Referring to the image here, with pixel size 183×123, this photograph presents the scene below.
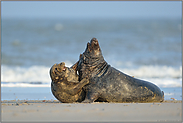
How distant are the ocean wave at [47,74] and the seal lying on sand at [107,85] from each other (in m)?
4.88

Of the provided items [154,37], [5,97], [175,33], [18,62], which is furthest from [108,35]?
[5,97]

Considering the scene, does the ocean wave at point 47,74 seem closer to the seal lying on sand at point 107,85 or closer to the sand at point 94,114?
the seal lying on sand at point 107,85

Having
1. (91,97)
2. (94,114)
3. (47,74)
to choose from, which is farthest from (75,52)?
(94,114)

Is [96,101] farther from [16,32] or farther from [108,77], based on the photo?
[16,32]

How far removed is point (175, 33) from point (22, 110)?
77.1 feet

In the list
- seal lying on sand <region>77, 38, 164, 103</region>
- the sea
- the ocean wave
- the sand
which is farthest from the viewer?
the ocean wave

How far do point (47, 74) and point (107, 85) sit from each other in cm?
734

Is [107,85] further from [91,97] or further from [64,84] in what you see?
[64,84]

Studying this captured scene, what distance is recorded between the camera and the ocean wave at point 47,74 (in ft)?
40.8

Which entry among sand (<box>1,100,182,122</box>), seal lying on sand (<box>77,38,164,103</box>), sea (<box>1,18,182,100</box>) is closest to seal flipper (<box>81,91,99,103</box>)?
seal lying on sand (<box>77,38,164,103</box>)

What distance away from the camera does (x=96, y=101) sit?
6750 millimetres

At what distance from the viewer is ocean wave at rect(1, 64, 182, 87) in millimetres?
12429

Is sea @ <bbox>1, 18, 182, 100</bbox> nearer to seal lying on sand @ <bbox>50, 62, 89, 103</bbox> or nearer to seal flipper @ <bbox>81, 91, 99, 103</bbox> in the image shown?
seal lying on sand @ <bbox>50, 62, 89, 103</bbox>

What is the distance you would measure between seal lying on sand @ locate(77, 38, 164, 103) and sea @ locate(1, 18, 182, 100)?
2.22m
